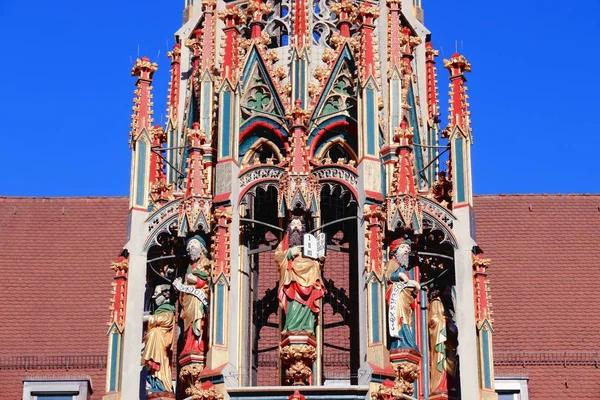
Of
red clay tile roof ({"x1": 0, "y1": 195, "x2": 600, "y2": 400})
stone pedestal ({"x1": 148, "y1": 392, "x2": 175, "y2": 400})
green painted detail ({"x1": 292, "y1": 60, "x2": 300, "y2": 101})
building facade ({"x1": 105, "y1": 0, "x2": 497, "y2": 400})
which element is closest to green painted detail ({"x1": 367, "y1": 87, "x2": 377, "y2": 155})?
building facade ({"x1": 105, "y1": 0, "x2": 497, "y2": 400})

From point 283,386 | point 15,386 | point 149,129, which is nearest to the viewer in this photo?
point 283,386

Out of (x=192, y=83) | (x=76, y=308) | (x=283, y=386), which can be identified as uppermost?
(x=192, y=83)

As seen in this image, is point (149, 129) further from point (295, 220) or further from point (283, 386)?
point (283, 386)

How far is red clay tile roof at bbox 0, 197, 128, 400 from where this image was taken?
101ft

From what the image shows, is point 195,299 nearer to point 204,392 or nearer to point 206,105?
point 204,392

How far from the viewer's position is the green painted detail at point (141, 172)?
90.4 feet

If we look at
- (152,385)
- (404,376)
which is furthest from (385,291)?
(152,385)

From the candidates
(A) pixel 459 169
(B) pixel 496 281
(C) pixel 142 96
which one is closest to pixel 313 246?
(A) pixel 459 169

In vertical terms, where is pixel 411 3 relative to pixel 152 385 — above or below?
above

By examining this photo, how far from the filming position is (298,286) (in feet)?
86.3

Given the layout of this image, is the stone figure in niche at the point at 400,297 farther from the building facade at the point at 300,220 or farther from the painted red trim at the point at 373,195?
the painted red trim at the point at 373,195

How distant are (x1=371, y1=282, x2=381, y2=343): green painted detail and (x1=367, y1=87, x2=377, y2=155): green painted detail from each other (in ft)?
6.07

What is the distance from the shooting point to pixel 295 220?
87.8 feet

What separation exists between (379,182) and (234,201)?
1.83 m
